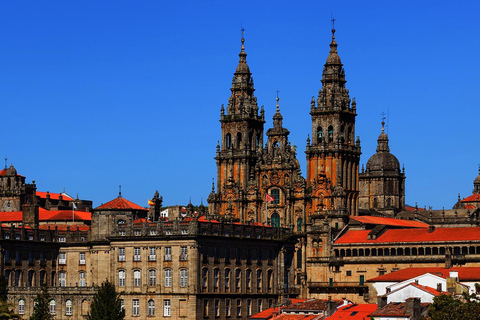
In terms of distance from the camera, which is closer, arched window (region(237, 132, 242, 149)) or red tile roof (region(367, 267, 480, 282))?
red tile roof (region(367, 267, 480, 282))

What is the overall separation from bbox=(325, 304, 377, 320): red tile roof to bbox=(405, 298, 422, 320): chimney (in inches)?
189

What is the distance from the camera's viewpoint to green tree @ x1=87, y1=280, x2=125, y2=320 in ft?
465

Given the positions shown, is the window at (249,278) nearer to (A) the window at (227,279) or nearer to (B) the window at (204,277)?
(A) the window at (227,279)

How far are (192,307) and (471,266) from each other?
114 feet

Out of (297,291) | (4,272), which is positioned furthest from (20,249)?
(297,291)

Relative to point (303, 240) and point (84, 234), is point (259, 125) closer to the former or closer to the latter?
point (303, 240)

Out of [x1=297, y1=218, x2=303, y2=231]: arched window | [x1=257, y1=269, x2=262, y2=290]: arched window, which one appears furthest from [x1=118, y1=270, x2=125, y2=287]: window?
[x1=297, y1=218, x2=303, y2=231]: arched window

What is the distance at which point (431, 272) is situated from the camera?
15062 cm

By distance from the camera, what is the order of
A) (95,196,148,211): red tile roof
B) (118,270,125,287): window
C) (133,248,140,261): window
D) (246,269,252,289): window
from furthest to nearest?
(95,196,148,211): red tile roof < (246,269,252,289): window < (118,270,125,287): window < (133,248,140,261): window

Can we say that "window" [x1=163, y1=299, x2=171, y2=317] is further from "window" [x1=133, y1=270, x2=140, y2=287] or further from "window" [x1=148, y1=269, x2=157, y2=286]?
"window" [x1=133, y1=270, x2=140, y2=287]

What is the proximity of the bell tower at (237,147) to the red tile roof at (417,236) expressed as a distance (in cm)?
2386

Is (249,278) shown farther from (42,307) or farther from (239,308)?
(42,307)

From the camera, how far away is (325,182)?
186750 mm

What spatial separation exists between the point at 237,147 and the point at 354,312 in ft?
216
